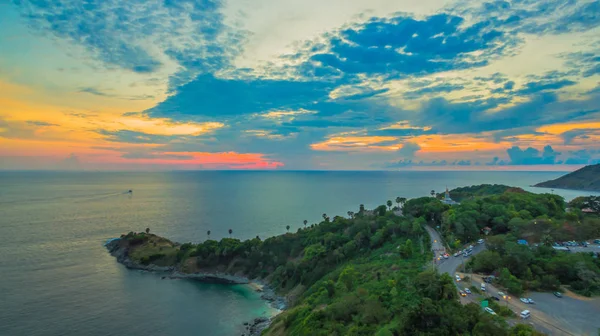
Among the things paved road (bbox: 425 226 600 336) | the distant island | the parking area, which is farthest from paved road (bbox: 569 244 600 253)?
paved road (bbox: 425 226 600 336)

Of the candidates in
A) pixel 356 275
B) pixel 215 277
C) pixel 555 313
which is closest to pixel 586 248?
pixel 555 313

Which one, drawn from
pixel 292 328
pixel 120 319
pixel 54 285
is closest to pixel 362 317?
pixel 292 328

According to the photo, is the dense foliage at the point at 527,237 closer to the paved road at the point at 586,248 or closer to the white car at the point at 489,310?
the paved road at the point at 586,248

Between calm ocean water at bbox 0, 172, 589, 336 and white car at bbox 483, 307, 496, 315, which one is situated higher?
white car at bbox 483, 307, 496, 315

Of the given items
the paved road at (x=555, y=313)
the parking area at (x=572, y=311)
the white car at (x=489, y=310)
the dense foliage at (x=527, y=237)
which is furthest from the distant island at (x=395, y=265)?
the parking area at (x=572, y=311)

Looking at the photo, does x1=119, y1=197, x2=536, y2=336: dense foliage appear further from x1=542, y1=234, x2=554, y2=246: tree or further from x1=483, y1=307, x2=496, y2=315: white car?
x1=542, y1=234, x2=554, y2=246: tree

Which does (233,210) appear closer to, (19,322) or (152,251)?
(152,251)

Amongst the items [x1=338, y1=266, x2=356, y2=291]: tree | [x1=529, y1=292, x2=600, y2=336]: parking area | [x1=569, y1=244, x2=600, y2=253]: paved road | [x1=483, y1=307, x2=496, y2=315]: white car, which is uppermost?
[x1=569, y1=244, x2=600, y2=253]: paved road

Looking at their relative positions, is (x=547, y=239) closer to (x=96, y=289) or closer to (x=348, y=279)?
(x=348, y=279)

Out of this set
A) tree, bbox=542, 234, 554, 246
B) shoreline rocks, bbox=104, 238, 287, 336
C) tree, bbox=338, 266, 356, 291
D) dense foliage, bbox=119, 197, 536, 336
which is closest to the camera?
dense foliage, bbox=119, 197, 536, 336
